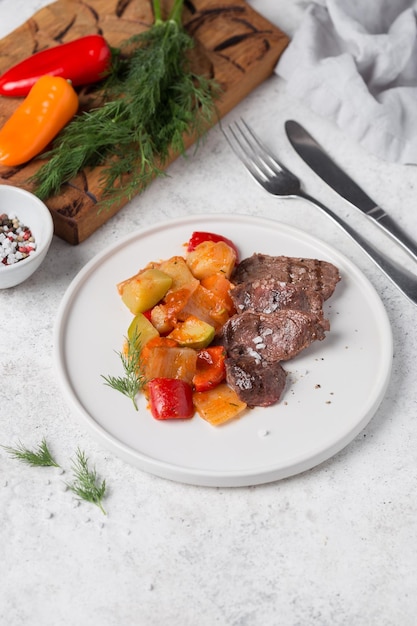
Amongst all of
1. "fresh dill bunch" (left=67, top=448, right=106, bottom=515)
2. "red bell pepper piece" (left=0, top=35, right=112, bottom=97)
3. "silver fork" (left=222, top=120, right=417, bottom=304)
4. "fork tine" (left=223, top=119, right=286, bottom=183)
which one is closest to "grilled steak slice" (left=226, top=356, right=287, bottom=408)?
"fresh dill bunch" (left=67, top=448, right=106, bottom=515)

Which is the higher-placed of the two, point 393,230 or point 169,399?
point 169,399

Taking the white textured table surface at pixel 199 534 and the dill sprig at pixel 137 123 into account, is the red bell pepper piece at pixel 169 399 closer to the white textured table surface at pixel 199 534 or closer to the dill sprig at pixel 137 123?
the white textured table surface at pixel 199 534

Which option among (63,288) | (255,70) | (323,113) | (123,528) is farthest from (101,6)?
(123,528)

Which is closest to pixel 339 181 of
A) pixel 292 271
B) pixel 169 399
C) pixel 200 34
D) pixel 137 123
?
pixel 292 271

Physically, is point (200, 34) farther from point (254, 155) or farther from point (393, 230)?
point (393, 230)

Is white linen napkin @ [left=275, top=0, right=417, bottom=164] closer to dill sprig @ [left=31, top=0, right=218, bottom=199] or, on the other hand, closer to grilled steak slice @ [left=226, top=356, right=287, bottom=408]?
dill sprig @ [left=31, top=0, right=218, bottom=199]

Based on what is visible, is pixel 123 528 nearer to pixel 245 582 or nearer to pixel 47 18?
pixel 245 582
